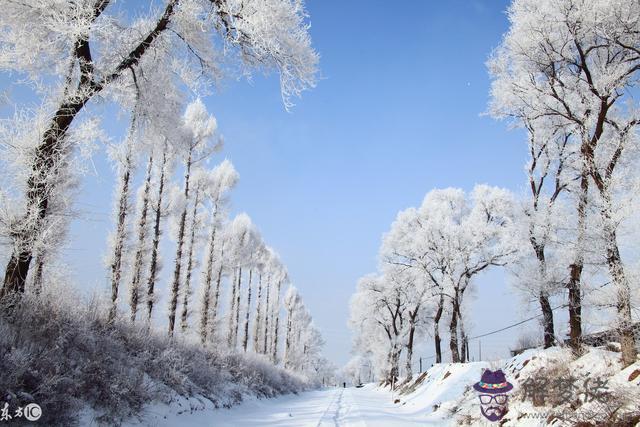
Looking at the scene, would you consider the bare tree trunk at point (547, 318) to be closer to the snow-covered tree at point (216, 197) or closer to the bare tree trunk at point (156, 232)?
the bare tree trunk at point (156, 232)

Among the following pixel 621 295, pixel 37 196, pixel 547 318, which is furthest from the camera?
pixel 547 318

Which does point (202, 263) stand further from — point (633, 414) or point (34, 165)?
point (633, 414)

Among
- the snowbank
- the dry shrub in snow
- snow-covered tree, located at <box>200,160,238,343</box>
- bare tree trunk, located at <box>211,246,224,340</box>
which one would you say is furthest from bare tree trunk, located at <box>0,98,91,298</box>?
bare tree trunk, located at <box>211,246,224,340</box>

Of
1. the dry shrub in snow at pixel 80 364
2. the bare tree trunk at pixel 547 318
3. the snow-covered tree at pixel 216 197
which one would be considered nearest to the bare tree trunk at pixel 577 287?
the bare tree trunk at pixel 547 318

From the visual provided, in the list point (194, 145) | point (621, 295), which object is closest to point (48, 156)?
point (621, 295)

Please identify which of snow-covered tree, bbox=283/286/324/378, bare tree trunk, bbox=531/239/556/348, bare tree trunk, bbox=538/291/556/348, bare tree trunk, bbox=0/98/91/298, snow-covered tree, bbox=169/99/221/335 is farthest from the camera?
snow-covered tree, bbox=283/286/324/378

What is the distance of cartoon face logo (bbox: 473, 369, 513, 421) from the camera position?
5938mm

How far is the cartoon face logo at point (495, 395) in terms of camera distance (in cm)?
594

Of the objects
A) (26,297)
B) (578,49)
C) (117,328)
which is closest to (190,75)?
(26,297)

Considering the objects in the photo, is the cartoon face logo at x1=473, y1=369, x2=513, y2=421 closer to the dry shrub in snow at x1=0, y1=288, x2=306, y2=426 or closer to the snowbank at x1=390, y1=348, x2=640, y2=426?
the snowbank at x1=390, y1=348, x2=640, y2=426

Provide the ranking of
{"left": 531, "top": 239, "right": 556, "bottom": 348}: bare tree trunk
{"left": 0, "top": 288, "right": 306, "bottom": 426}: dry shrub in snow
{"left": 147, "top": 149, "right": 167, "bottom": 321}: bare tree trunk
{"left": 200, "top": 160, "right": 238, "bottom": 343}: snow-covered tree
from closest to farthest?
1. {"left": 0, "top": 288, "right": 306, "bottom": 426}: dry shrub in snow
2. {"left": 531, "top": 239, "right": 556, "bottom": 348}: bare tree trunk
3. {"left": 147, "top": 149, "right": 167, "bottom": 321}: bare tree trunk
4. {"left": 200, "top": 160, "right": 238, "bottom": 343}: snow-covered tree

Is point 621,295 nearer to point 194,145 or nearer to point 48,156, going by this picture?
point 48,156

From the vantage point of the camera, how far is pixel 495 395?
5953 mm

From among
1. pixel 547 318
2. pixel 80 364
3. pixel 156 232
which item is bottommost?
pixel 80 364
